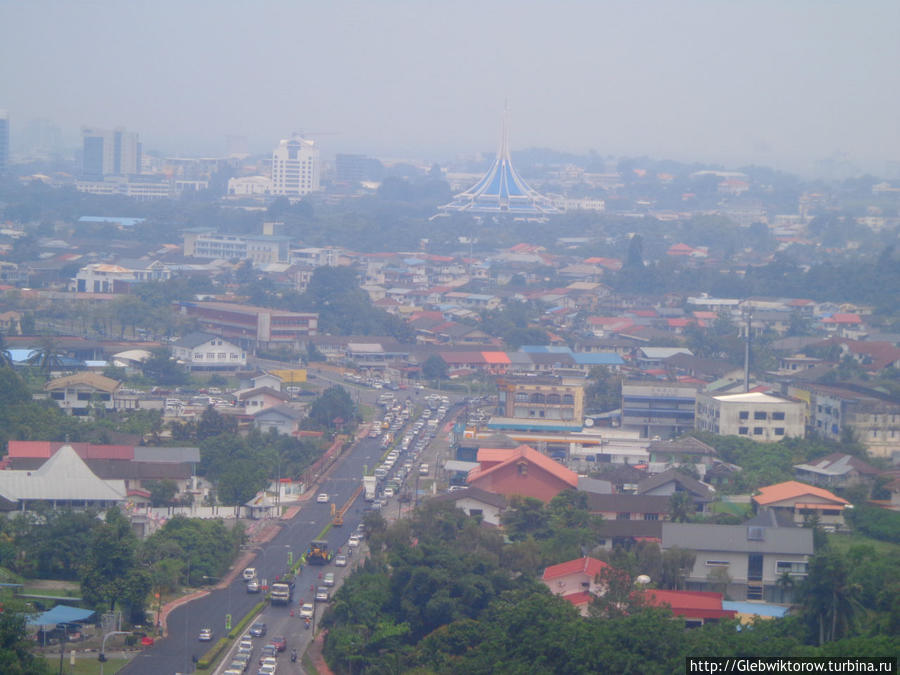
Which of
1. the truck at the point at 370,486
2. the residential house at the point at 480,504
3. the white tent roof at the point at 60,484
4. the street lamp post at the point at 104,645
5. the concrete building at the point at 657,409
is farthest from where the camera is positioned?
the concrete building at the point at 657,409

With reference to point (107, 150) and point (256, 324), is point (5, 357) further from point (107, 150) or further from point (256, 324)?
point (107, 150)

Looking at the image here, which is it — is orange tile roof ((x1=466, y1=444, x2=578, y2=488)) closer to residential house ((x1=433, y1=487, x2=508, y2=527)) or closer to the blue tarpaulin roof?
residential house ((x1=433, y1=487, x2=508, y2=527))

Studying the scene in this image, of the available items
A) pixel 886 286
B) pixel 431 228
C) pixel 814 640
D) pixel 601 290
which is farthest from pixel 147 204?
pixel 814 640

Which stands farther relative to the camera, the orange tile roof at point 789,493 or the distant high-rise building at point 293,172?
the distant high-rise building at point 293,172

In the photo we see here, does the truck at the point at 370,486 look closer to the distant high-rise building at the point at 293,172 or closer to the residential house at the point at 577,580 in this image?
the residential house at the point at 577,580

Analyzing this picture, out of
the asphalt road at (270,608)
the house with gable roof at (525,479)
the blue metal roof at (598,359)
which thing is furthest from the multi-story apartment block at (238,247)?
the house with gable roof at (525,479)

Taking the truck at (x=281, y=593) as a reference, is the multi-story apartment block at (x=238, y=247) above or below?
above

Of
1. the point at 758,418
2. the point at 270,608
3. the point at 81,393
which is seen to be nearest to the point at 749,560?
the point at 270,608
